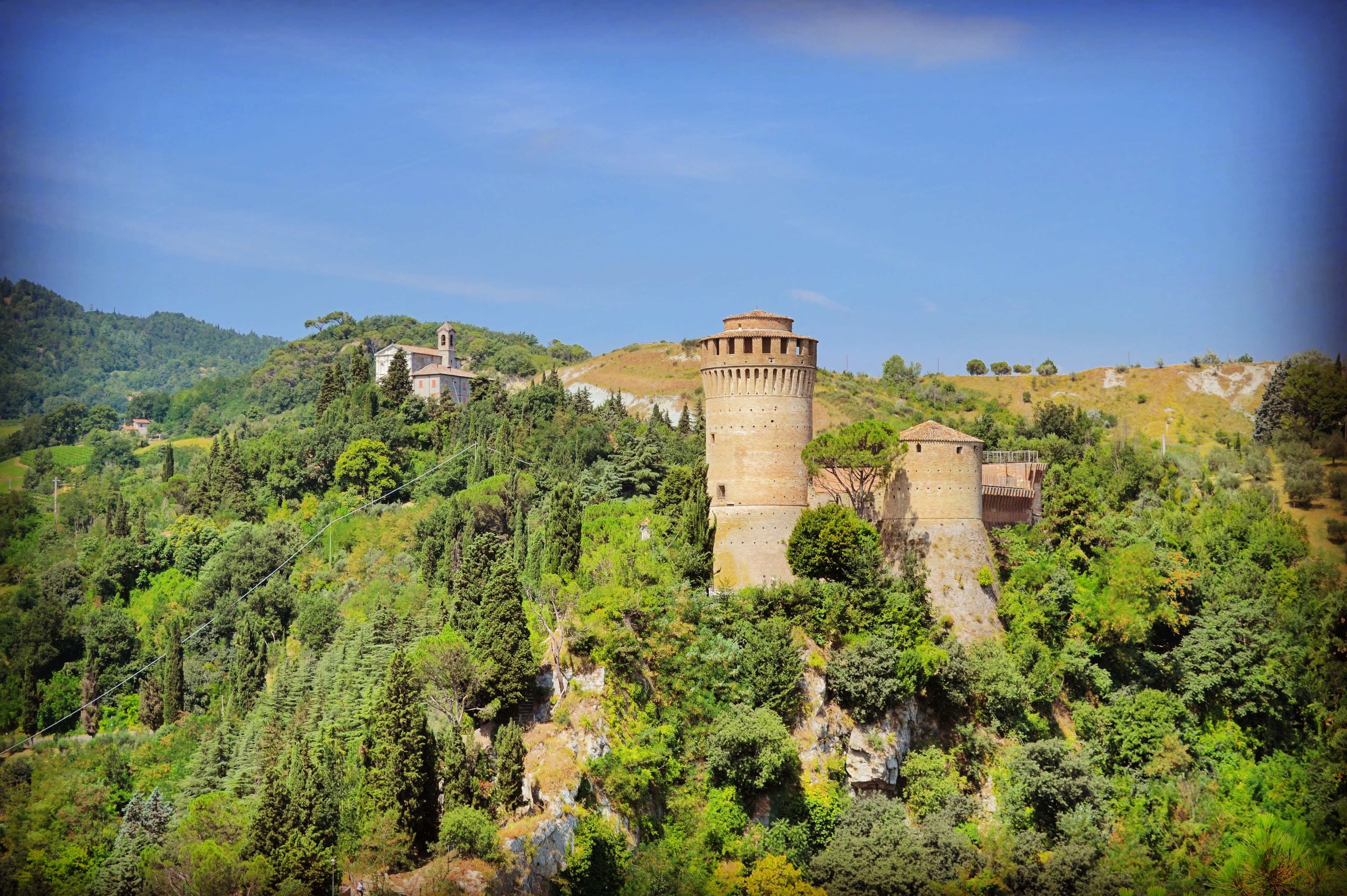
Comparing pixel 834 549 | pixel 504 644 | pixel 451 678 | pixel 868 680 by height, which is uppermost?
pixel 834 549

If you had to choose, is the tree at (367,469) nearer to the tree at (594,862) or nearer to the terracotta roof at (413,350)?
the terracotta roof at (413,350)

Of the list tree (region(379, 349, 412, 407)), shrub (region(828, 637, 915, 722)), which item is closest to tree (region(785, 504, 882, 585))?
shrub (region(828, 637, 915, 722))

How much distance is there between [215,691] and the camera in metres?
49.0

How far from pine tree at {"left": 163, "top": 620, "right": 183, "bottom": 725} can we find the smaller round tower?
28.4 metres

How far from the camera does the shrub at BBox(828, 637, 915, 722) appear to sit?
33.4 meters

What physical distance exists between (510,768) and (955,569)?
15392 millimetres

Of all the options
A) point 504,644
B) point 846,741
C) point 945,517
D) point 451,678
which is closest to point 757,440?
point 945,517

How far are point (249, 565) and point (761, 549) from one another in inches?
1052

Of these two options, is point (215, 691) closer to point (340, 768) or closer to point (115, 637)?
point (115, 637)

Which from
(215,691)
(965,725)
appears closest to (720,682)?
(965,725)

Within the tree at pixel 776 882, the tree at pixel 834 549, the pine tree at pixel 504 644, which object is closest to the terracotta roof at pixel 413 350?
the tree at pixel 834 549

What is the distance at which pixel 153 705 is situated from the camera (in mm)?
48750

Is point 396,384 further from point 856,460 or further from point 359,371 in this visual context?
point 856,460

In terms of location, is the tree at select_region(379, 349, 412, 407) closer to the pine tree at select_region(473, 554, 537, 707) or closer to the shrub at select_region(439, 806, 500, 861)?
the pine tree at select_region(473, 554, 537, 707)
